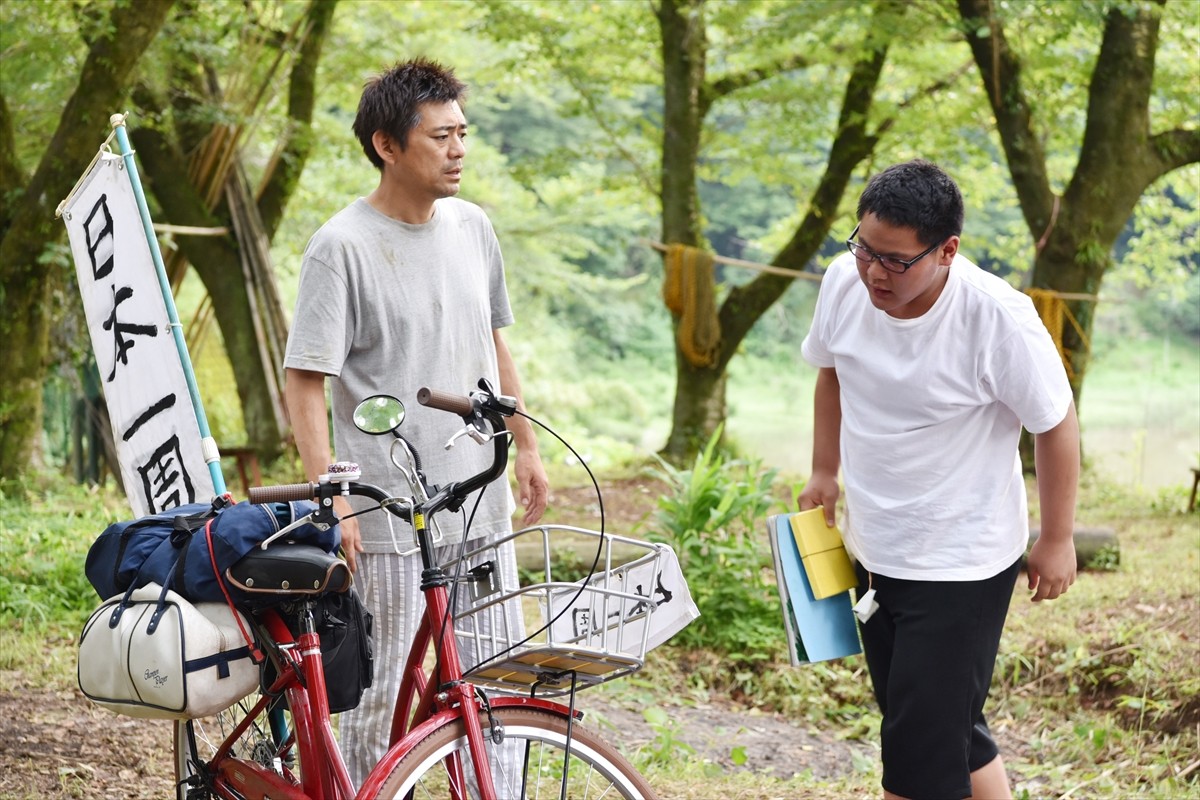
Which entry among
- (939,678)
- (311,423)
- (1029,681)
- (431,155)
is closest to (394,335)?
(311,423)

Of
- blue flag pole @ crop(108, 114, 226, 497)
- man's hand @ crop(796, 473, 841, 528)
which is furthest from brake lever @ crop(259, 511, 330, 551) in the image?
man's hand @ crop(796, 473, 841, 528)

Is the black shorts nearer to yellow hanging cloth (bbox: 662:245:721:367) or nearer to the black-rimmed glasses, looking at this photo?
the black-rimmed glasses

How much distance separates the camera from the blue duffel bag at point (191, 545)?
2400mm

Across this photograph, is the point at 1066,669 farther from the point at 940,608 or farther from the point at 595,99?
the point at 595,99

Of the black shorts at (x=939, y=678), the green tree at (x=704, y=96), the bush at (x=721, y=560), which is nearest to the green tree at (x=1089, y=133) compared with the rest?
the green tree at (x=704, y=96)

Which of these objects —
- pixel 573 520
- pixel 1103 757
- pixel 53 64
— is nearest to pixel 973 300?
pixel 1103 757

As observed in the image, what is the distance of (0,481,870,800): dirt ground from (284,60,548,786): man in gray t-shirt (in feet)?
4.43

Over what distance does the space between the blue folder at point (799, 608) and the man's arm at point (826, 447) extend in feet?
0.40

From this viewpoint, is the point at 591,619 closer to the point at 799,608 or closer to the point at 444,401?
the point at 444,401

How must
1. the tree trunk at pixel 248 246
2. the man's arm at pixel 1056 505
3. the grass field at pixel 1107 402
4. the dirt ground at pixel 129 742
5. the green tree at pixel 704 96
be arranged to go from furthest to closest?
the grass field at pixel 1107 402 < the green tree at pixel 704 96 < the tree trunk at pixel 248 246 < the dirt ground at pixel 129 742 < the man's arm at pixel 1056 505

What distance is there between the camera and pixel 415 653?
97.3 inches

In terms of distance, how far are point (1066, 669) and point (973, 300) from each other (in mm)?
3212

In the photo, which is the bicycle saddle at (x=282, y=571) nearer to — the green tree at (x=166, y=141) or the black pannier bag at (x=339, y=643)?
the black pannier bag at (x=339, y=643)

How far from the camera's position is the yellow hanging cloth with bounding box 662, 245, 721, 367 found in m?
10.9
